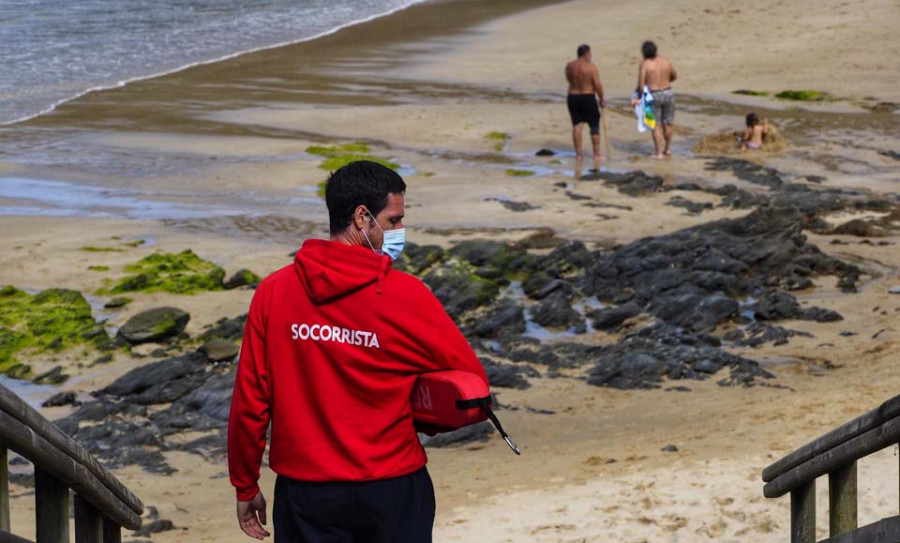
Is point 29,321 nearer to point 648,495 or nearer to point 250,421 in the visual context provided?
point 648,495

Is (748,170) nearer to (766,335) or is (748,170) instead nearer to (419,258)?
(419,258)

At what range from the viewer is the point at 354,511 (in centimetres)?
302

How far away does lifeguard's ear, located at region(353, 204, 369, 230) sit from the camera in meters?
3.09

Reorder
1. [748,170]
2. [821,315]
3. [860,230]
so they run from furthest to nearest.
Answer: [748,170] → [860,230] → [821,315]

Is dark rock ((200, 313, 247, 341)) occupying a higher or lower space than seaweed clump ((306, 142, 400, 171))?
lower

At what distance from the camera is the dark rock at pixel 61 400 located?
8570 millimetres

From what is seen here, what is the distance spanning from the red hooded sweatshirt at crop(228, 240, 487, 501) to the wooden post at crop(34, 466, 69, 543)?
53 centimetres

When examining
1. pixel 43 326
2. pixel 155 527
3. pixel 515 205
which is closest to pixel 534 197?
pixel 515 205

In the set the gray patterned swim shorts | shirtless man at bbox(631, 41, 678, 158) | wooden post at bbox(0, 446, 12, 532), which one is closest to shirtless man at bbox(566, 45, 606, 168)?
shirtless man at bbox(631, 41, 678, 158)

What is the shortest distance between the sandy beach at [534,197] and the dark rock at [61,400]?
2.1 inches

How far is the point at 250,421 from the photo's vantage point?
3.09m

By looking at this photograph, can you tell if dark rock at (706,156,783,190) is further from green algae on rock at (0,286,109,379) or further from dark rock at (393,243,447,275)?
green algae on rock at (0,286,109,379)

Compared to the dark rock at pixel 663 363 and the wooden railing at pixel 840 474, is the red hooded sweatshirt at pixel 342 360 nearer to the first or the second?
the wooden railing at pixel 840 474

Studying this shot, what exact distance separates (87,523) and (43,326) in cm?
725
